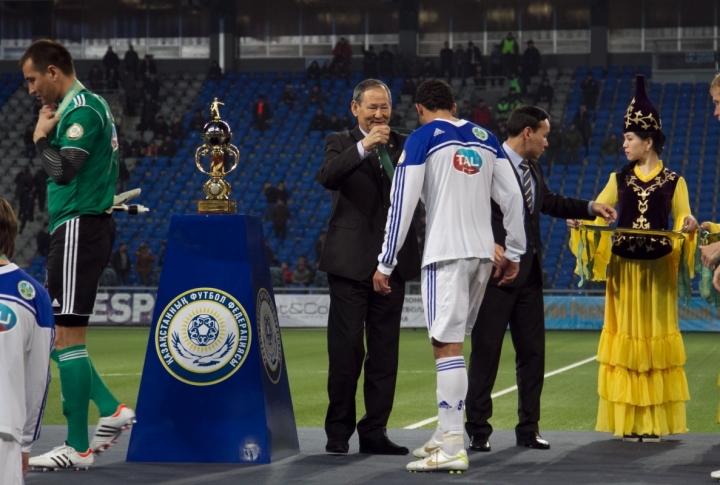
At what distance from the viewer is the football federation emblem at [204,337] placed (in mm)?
5707

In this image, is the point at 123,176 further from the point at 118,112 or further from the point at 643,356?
the point at 643,356

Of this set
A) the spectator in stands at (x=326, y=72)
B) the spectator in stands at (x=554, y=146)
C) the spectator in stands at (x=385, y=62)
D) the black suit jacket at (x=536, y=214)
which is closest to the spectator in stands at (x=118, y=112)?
the spectator in stands at (x=326, y=72)

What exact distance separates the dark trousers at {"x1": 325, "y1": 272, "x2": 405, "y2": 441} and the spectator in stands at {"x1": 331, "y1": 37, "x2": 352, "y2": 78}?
25.8 meters

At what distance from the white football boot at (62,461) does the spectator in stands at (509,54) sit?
83.8ft

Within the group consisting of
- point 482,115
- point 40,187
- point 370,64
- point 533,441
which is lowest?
point 533,441

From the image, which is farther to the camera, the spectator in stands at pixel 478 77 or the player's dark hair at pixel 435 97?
the spectator in stands at pixel 478 77

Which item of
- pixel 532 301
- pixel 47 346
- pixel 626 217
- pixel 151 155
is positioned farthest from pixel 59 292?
pixel 151 155

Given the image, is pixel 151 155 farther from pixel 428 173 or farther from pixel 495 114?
pixel 428 173

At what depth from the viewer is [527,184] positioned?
6590mm

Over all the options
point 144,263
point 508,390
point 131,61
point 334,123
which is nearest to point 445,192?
point 508,390

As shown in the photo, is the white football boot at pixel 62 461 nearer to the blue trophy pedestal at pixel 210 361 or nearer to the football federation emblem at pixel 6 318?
the blue trophy pedestal at pixel 210 361

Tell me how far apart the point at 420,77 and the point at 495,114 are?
2630 mm

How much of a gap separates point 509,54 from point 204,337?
25.3 metres

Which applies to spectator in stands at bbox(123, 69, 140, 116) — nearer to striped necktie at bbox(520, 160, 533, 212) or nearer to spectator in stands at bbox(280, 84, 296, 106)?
spectator in stands at bbox(280, 84, 296, 106)
